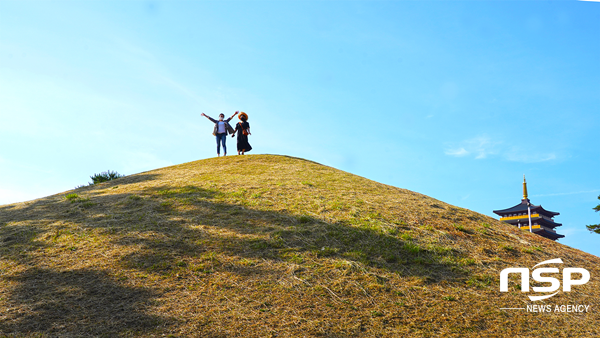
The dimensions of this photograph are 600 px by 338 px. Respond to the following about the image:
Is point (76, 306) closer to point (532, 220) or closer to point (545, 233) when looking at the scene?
point (532, 220)

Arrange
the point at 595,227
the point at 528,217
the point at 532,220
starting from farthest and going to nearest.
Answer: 1. the point at 532,220
2. the point at 528,217
3. the point at 595,227

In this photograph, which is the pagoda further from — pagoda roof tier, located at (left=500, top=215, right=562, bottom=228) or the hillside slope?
the hillside slope

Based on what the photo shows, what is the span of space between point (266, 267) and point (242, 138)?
12105mm

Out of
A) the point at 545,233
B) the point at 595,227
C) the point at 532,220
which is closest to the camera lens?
the point at 595,227

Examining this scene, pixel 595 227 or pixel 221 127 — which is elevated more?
pixel 221 127

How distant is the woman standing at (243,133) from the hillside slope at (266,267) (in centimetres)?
601

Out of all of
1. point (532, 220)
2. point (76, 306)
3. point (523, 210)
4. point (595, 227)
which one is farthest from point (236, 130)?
point (532, 220)

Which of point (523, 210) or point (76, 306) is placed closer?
point (76, 306)

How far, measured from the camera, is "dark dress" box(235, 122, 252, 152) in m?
19.4

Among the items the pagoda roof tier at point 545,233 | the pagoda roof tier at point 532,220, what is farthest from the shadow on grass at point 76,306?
the pagoda roof tier at point 545,233

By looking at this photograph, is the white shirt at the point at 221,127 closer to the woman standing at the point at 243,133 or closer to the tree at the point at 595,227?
the woman standing at the point at 243,133

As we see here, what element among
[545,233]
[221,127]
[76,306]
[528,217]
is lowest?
[545,233]

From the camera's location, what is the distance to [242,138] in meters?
19.7

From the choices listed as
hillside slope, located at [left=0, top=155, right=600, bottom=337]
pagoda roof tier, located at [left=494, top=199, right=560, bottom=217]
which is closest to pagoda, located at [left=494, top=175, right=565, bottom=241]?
pagoda roof tier, located at [left=494, top=199, right=560, bottom=217]
